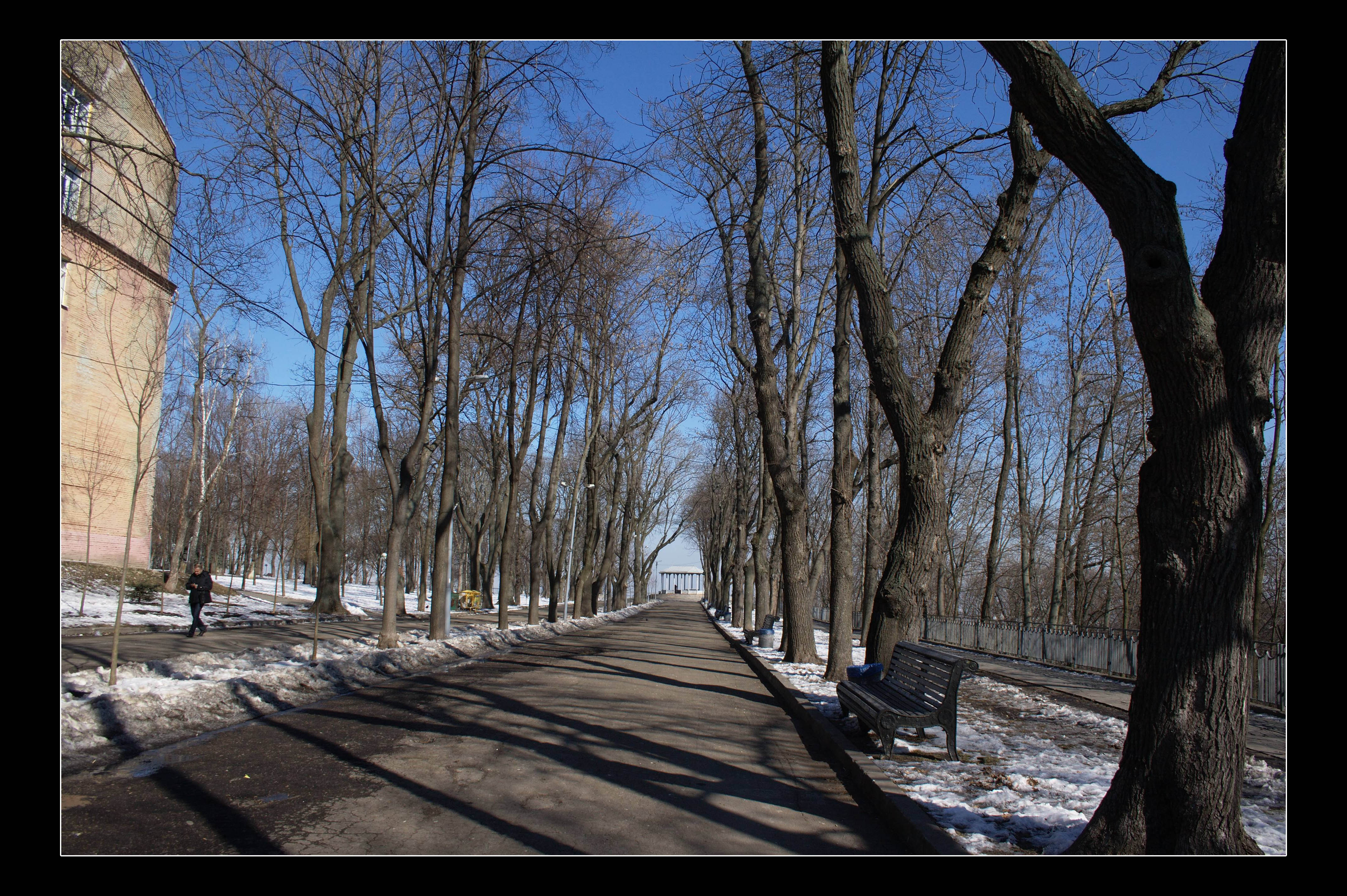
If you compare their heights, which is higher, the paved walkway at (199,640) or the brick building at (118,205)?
the brick building at (118,205)

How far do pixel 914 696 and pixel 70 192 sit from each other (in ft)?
28.7

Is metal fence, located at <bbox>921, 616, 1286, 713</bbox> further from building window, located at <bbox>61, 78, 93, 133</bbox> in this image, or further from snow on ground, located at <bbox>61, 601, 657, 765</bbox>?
building window, located at <bbox>61, 78, 93, 133</bbox>

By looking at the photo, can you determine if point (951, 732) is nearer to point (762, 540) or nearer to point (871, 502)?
point (871, 502)

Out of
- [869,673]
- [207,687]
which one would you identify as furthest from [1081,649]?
[207,687]

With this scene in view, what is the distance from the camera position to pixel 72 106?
7.36 m

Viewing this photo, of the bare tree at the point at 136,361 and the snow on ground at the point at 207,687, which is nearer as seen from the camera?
the snow on ground at the point at 207,687

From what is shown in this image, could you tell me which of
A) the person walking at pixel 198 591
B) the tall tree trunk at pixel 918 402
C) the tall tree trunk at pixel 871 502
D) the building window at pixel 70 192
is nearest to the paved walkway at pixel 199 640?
the person walking at pixel 198 591

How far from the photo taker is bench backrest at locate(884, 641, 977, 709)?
21.0 feet

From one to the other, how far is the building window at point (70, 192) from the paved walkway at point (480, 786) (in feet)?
16.0

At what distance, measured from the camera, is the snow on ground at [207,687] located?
670cm

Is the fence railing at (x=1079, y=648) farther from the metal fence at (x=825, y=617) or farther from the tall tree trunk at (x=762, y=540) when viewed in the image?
the metal fence at (x=825, y=617)

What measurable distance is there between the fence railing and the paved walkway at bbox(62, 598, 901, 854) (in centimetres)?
535

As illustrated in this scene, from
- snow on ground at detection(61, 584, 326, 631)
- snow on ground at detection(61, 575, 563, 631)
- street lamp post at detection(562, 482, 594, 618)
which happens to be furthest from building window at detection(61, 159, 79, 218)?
street lamp post at detection(562, 482, 594, 618)

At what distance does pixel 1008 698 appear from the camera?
1173 centimetres
